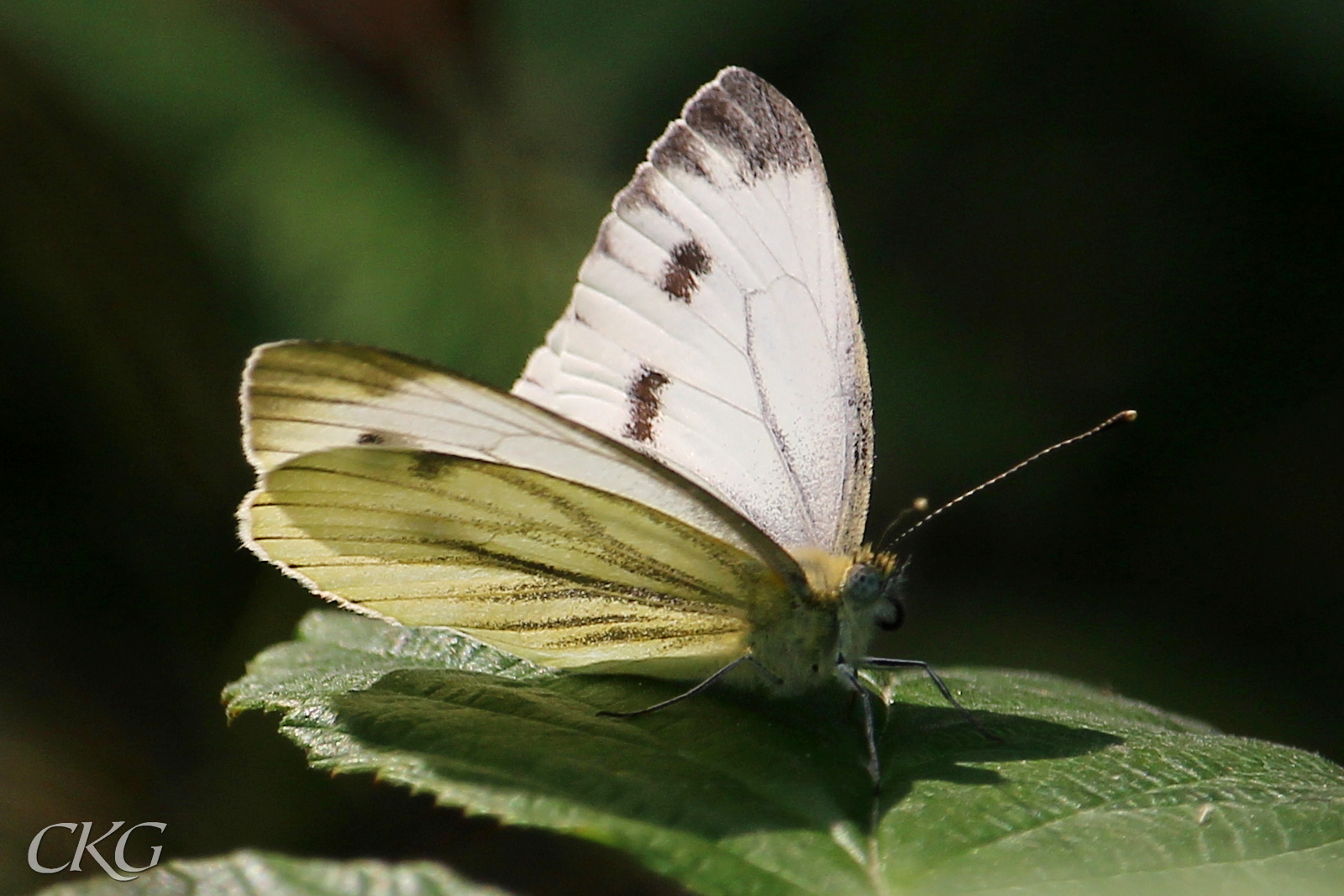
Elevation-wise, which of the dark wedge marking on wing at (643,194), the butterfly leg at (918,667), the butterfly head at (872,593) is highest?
the dark wedge marking on wing at (643,194)

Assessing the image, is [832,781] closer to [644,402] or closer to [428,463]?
[428,463]

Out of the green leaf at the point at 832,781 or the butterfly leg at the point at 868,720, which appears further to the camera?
the butterfly leg at the point at 868,720

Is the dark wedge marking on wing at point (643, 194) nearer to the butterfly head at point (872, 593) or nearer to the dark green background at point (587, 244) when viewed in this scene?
the butterfly head at point (872, 593)

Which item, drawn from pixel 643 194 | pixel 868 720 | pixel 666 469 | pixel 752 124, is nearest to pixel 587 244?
pixel 643 194

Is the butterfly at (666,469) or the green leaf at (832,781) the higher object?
the butterfly at (666,469)

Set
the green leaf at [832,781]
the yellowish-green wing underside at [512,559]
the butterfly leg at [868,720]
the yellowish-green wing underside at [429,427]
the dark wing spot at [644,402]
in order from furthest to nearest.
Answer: the dark wing spot at [644,402], the yellowish-green wing underside at [512,559], the yellowish-green wing underside at [429,427], the butterfly leg at [868,720], the green leaf at [832,781]

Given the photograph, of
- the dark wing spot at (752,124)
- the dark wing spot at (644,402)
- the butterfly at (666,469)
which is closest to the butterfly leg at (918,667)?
the butterfly at (666,469)

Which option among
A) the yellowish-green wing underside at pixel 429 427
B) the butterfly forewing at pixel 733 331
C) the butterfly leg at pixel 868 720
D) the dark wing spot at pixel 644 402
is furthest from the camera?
the dark wing spot at pixel 644 402

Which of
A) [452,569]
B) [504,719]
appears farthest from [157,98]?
[504,719]

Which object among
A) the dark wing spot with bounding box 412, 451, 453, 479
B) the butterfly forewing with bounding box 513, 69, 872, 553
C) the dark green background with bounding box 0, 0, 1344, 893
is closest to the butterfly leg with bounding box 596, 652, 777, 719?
the butterfly forewing with bounding box 513, 69, 872, 553
